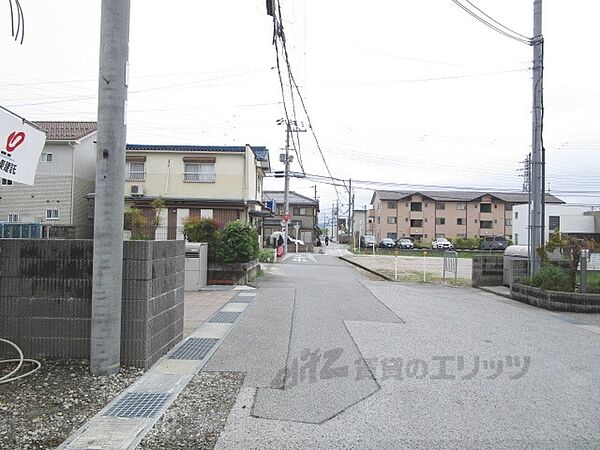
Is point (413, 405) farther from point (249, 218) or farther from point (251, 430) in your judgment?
point (249, 218)

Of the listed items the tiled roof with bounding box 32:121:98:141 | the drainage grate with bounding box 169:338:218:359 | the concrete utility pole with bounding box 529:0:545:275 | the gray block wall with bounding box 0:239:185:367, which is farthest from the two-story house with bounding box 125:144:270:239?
the gray block wall with bounding box 0:239:185:367

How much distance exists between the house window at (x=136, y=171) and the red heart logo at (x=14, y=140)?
21293mm

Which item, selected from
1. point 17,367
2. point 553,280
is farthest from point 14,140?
point 553,280

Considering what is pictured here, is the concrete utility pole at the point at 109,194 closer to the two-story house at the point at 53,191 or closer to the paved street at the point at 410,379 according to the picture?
the paved street at the point at 410,379

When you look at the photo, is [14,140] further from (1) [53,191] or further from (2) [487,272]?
(1) [53,191]

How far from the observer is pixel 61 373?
5277 millimetres

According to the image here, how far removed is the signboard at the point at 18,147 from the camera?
16.6ft

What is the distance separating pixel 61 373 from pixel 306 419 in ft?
8.83

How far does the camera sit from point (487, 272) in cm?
1723

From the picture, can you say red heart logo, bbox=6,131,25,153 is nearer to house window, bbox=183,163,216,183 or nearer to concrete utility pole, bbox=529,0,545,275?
concrete utility pole, bbox=529,0,545,275

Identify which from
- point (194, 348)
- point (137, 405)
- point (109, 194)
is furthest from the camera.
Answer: point (194, 348)

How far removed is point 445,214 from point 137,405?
231 feet

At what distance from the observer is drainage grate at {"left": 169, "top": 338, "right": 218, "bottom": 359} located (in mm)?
6461

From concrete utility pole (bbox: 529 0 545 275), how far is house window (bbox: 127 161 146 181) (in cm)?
1861
